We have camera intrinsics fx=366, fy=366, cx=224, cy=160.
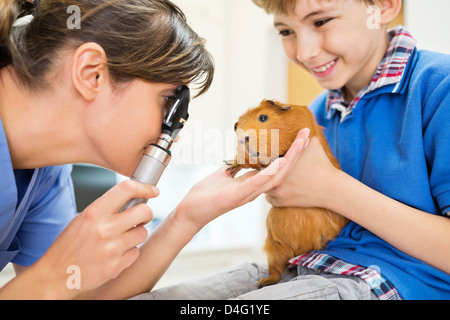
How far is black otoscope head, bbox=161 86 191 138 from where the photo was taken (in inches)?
25.3

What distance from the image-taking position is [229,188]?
660 millimetres

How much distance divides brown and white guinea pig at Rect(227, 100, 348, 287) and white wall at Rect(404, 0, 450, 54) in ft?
2.28

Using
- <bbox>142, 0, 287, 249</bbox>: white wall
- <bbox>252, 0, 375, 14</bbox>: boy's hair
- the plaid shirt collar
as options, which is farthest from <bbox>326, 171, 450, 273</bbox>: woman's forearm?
<bbox>142, 0, 287, 249</bbox>: white wall

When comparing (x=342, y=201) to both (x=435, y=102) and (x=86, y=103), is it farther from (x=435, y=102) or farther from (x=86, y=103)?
(x=86, y=103)

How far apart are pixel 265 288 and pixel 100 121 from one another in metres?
0.40

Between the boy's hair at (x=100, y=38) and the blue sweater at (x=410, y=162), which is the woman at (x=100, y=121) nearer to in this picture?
the boy's hair at (x=100, y=38)

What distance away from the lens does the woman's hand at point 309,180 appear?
26.7 inches

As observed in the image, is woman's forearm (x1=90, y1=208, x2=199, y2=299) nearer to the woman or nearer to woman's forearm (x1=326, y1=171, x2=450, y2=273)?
the woman

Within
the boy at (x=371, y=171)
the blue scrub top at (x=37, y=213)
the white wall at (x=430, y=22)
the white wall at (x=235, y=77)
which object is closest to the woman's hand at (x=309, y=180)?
the boy at (x=371, y=171)

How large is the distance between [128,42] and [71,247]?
1.11 ft

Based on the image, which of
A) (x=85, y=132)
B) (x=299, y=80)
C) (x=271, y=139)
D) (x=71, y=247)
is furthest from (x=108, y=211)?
(x=299, y=80)

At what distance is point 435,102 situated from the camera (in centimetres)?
67

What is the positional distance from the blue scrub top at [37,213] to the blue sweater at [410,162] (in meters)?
0.62

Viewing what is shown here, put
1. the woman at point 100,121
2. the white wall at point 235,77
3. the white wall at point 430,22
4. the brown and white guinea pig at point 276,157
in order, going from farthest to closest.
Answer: the white wall at point 235,77 < the white wall at point 430,22 < the brown and white guinea pig at point 276,157 < the woman at point 100,121
